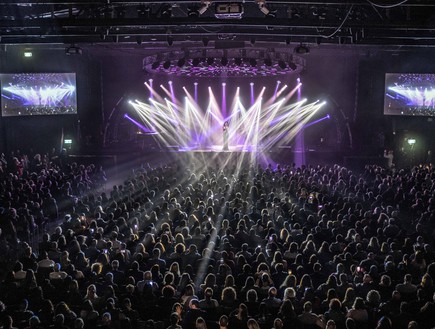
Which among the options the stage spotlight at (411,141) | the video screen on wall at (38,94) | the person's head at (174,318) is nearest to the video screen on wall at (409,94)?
the stage spotlight at (411,141)

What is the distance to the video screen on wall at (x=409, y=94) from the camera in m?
23.7

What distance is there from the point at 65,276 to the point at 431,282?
6.25m

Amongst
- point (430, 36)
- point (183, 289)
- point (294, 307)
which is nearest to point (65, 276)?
point (183, 289)

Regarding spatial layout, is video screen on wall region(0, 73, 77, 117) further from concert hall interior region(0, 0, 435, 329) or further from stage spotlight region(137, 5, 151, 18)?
stage spotlight region(137, 5, 151, 18)

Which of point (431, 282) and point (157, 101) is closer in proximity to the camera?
point (431, 282)


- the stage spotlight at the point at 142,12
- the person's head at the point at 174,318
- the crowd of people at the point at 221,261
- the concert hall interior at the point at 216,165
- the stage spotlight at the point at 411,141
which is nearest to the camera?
the person's head at the point at 174,318

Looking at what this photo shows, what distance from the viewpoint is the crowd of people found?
6.59 m

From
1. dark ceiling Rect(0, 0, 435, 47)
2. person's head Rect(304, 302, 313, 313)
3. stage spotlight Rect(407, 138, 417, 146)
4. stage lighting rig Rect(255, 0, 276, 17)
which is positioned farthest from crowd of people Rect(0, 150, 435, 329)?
stage spotlight Rect(407, 138, 417, 146)

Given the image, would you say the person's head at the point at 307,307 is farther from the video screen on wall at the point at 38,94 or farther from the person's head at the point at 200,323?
the video screen on wall at the point at 38,94

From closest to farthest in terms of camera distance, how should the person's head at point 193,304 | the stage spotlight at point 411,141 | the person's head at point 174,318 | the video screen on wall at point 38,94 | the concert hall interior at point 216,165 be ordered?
the person's head at point 174,318 < the person's head at point 193,304 < the concert hall interior at point 216,165 < the video screen on wall at point 38,94 < the stage spotlight at point 411,141

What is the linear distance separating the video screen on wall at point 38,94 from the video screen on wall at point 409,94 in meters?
17.1

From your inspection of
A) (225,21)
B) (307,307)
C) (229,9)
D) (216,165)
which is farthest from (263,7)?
(216,165)

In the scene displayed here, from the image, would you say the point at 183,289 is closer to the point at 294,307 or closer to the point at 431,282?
the point at 294,307

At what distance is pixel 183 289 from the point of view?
7629 millimetres
